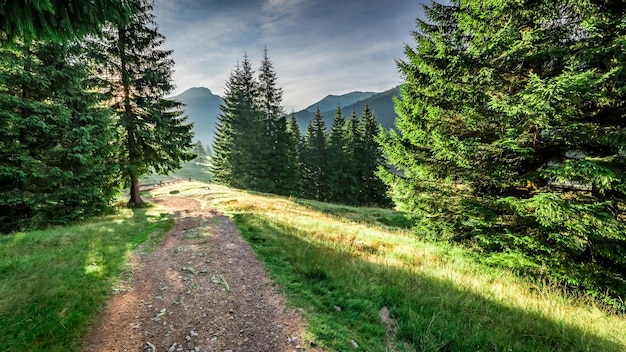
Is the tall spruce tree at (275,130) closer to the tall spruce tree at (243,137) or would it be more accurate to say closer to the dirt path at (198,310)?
the tall spruce tree at (243,137)

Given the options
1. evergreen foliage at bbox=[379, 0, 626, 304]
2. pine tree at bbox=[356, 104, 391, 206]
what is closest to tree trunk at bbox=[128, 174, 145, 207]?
evergreen foliage at bbox=[379, 0, 626, 304]

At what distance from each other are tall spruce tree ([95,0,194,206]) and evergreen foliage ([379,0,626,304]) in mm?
17750

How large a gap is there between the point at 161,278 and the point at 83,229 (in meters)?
6.94

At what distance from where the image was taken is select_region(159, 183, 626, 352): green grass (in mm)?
4441

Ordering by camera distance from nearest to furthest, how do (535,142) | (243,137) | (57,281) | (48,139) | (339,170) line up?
(57,281) < (535,142) < (48,139) < (243,137) < (339,170)

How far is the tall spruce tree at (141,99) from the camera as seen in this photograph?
18.2 m

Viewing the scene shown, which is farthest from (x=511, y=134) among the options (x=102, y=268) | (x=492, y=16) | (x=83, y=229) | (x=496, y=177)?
(x=83, y=229)

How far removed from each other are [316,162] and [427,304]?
37683mm

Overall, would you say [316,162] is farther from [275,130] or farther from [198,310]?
[198,310]

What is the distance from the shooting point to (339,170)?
3828 centimetres

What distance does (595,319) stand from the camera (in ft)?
17.0

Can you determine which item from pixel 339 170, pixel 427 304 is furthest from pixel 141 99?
pixel 339 170

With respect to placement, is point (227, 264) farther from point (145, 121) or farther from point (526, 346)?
point (145, 121)

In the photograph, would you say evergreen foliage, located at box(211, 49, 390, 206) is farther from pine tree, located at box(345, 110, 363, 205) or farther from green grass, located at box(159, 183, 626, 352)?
green grass, located at box(159, 183, 626, 352)
